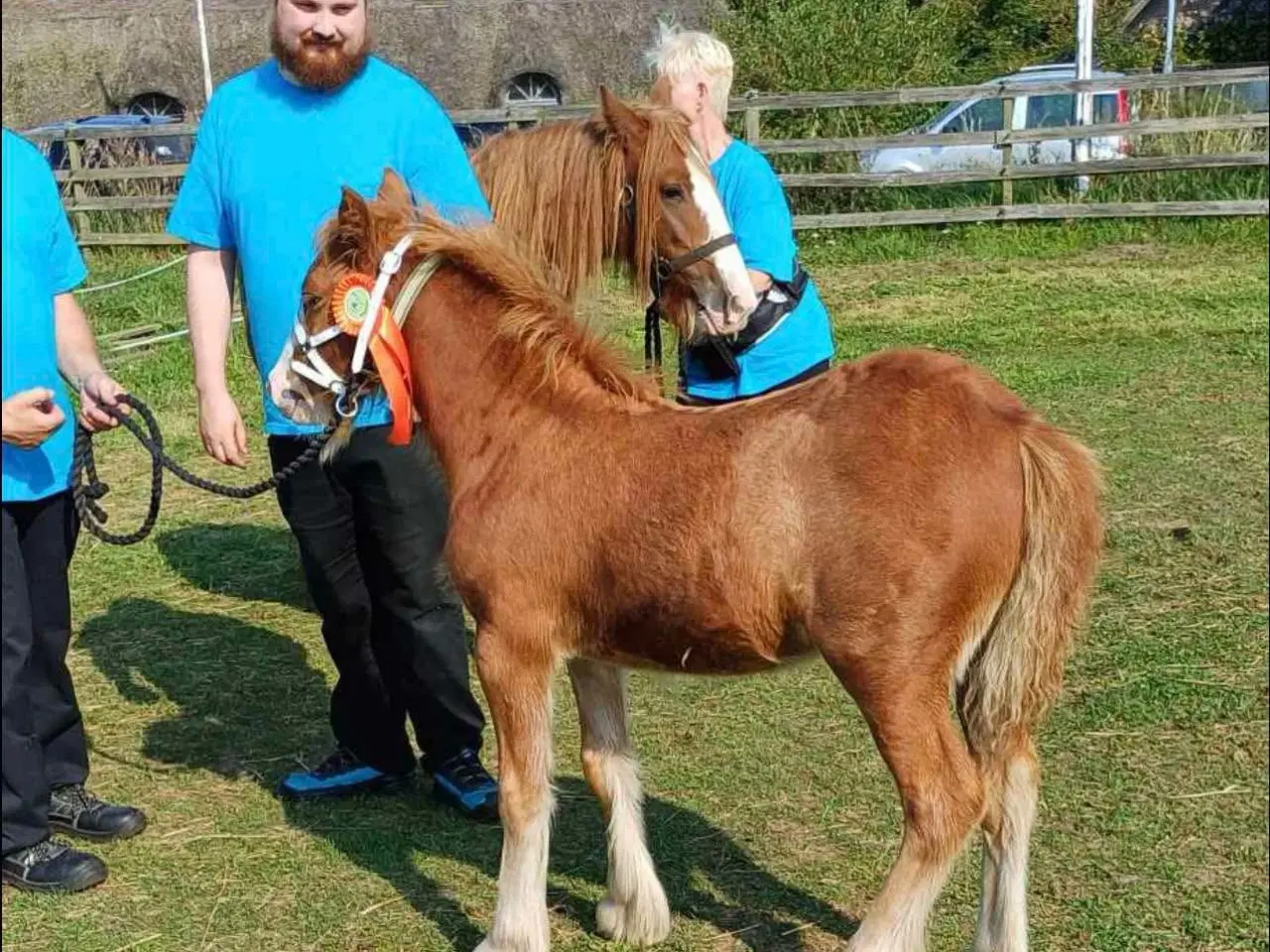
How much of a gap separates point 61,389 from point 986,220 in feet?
34.1

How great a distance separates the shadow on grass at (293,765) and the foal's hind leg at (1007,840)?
51cm

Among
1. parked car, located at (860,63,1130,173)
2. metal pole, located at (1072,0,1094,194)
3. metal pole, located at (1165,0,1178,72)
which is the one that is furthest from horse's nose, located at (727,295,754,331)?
metal pole, located at (1165,0,1178,72)

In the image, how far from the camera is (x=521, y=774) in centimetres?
316

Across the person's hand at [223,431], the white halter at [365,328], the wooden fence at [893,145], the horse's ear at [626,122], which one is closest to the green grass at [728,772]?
the white halter at [365,328]

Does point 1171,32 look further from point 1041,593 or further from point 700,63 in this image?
point 1041,593

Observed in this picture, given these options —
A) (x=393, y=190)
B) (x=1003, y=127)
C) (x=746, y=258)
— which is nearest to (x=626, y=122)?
(x=746, y=258)

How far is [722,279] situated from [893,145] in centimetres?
1027

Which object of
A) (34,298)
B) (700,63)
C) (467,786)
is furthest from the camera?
(700,63)

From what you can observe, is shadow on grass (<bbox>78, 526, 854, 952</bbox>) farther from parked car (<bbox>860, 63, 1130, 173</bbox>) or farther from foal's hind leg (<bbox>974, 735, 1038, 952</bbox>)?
parked car (<bbox>860, 63, 1130, 173</bbox>)

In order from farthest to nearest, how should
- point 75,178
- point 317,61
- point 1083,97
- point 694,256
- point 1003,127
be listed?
1. point 75,178
2. point 1003,127
3. point 1083,97
4. point 694,256
5. point 317,61

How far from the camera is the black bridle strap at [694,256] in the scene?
14.0ft

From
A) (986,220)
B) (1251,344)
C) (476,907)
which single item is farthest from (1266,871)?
(986,220)

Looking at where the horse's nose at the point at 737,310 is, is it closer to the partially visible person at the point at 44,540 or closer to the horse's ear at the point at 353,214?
the horse's ear at the point at 353,214

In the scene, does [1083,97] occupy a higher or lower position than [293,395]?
higher
